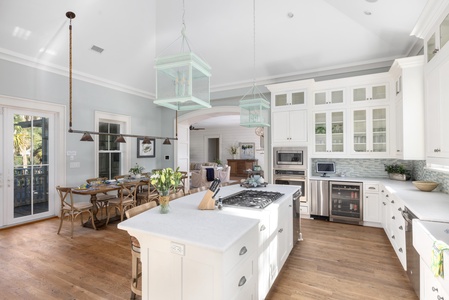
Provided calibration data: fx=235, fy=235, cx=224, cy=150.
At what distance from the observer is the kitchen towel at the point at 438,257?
139cm

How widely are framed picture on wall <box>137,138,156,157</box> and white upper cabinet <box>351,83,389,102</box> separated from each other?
552 cm

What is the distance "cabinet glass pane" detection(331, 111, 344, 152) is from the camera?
4797 mm

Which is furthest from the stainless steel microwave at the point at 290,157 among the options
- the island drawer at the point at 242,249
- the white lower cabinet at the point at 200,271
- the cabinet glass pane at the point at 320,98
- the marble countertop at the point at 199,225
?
the white lower cabinet at the point at 200,271

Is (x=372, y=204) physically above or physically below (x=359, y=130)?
below

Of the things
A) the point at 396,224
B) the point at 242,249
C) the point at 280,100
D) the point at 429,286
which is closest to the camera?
the point at 242,249

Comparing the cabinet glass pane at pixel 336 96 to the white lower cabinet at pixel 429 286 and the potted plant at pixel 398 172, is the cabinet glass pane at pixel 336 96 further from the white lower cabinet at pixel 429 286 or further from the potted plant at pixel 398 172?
the white lower cabinet at pixel 429 286

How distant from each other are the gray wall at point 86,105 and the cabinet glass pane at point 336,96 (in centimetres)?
473

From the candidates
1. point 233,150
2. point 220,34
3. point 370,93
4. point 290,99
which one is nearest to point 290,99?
point 290,99

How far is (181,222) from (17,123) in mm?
4695

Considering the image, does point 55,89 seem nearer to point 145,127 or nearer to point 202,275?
point 145,127

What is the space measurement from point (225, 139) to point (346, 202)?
945 cm

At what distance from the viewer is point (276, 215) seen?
247cm

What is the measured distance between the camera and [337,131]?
15.9 ft

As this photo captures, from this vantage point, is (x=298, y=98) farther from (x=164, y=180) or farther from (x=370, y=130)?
(x=164, y=180)
